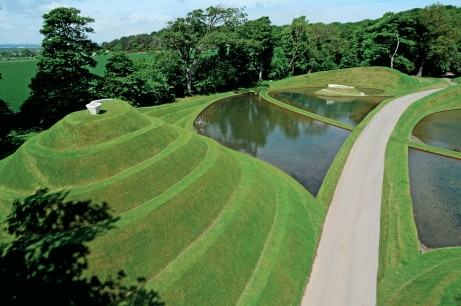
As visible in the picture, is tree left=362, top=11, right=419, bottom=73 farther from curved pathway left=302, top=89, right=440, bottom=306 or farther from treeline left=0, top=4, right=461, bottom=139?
curved pathway left=302, top=89, right=440, bottom=306

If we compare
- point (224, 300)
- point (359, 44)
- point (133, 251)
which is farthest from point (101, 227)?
point (359, 44)

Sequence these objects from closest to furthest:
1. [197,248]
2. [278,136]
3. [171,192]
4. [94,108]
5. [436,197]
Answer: [197,248]
[171,192]
[94,108]
[436,197]
[278,136]

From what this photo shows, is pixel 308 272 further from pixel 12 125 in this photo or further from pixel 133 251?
pixel 12 125

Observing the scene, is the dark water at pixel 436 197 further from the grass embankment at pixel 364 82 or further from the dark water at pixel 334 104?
the dark water at pixel 334 104

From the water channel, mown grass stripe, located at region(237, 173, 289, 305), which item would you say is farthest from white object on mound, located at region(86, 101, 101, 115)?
the water channel

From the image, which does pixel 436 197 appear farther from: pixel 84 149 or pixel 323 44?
pixel 323 44

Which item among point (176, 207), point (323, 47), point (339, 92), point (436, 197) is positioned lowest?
point (436, 197)

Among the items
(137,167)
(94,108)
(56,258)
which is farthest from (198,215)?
(94,108)
